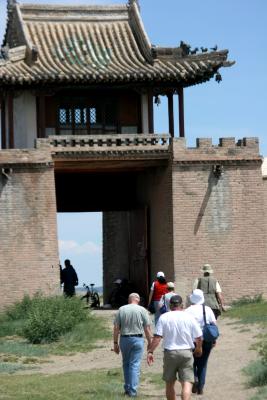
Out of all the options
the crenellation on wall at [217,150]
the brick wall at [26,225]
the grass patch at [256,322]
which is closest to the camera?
the grass patch at [256,322]

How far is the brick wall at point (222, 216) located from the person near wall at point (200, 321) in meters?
13.4

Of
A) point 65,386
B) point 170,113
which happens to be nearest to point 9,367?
point 65,386

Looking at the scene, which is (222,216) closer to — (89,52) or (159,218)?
(159,218)

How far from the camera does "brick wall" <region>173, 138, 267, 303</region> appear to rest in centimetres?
3122

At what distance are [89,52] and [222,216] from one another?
653cm

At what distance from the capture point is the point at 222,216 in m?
31.6

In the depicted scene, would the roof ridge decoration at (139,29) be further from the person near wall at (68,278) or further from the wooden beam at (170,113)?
the person near wall at (68,278)

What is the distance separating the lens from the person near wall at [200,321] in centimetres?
1686

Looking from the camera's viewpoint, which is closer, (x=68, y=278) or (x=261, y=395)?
(x=261, y=395)

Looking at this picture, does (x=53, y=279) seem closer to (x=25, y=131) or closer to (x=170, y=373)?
(x=25, y=131)

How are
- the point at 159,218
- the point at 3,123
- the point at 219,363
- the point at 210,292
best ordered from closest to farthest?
the point at 219,363 → the point at 210,292 → the point at 159,218 → the point at 3,123

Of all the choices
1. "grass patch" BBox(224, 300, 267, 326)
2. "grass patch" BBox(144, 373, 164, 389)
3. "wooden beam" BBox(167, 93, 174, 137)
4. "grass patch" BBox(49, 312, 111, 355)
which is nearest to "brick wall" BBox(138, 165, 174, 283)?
"wooden beam" BBox(167, 93, 174, 137)

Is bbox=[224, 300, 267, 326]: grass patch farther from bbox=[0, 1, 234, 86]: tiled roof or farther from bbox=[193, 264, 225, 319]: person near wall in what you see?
bbox=[0, 1, 234, 86]: tiled roof

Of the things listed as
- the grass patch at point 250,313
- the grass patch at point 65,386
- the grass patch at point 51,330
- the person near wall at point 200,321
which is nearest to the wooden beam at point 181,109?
the grass patch at point 250,313
